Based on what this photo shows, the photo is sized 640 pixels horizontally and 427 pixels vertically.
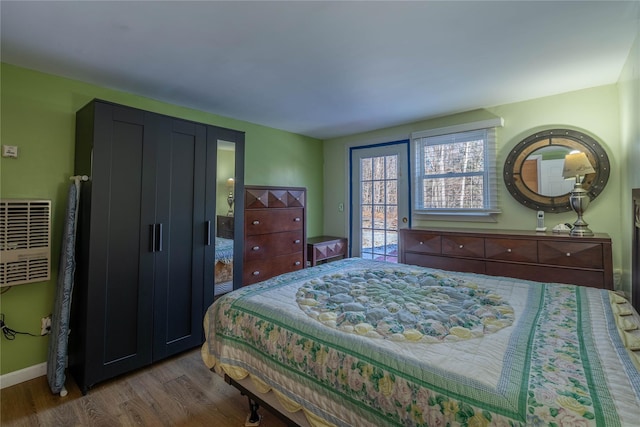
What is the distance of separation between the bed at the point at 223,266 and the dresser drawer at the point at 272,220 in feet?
1.27

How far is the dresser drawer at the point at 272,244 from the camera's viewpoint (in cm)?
332

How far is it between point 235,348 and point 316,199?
3.31 m

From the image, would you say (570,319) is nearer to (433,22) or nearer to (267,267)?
(433,22)

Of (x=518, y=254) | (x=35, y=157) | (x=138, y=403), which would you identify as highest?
(x=35, y=157)

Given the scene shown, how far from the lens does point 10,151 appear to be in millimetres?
2156

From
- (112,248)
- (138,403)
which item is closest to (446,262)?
(138,403)

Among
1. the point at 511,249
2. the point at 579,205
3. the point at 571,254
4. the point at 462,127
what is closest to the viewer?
the point at 571,254

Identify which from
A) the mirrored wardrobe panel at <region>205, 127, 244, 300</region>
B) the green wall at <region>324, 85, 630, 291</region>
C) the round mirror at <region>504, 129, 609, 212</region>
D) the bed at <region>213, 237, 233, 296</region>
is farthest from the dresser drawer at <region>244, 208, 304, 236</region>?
the round mirror at <region>504, 129, 609, 212</region>

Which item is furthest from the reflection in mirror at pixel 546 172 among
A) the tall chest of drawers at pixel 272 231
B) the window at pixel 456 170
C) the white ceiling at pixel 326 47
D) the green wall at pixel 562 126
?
the tall chest of drawers at pixel 272 231

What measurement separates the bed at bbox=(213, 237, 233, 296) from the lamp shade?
323cm

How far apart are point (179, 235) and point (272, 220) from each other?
3.87 ft

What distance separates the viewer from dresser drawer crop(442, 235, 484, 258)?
9.57ft

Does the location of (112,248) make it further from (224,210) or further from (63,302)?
(224,210)

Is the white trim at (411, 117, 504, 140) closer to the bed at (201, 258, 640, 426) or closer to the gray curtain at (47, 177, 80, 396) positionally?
the bed at (201, 258, 640, 426)
